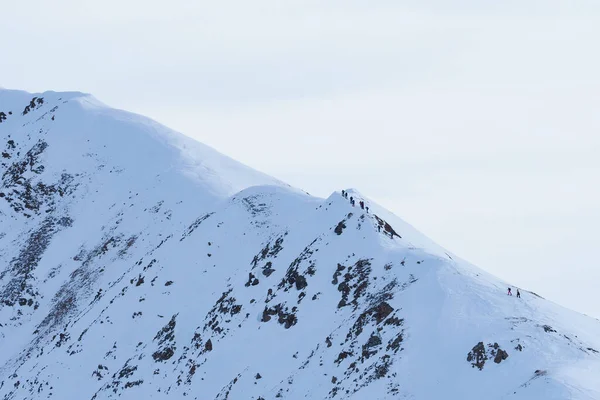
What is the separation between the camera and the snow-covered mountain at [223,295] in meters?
39.2

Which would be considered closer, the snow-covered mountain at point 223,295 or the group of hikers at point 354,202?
the snow-covered mountain at point 223,295

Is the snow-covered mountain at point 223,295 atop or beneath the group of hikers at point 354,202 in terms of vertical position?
beneath

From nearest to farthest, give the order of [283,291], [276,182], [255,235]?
[283,291] → [255,235] → [276,182]

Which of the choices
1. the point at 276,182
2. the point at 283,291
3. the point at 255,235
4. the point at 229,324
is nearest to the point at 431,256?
the point at 283,291

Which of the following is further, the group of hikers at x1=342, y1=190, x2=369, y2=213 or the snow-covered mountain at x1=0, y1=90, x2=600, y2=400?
the group of hikers at x1=342, y1=190, x2=369, y2=213

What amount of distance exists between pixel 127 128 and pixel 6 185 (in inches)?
744

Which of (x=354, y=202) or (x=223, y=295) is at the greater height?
(x=354, y=202)

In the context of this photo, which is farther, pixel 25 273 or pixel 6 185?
pixel 6 185

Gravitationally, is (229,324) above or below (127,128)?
below

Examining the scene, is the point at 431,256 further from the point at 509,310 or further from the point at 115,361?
the point at 115,361

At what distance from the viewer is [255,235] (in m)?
69.2

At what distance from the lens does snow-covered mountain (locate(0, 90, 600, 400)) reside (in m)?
39.2

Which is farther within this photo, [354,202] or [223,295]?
[354,202]

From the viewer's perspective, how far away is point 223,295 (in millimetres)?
59844
